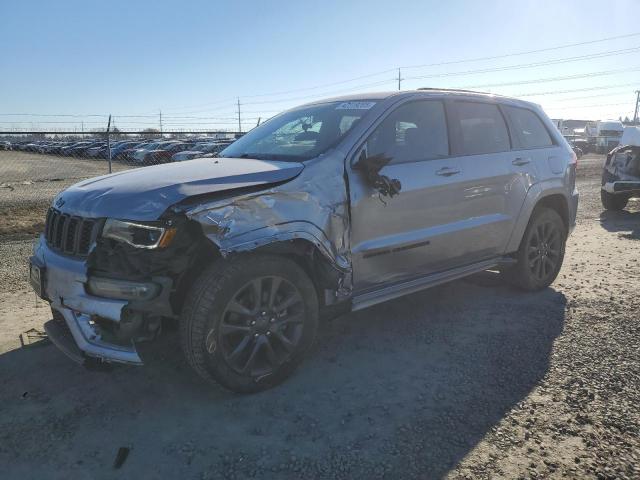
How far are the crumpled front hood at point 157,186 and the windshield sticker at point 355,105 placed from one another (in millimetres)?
835

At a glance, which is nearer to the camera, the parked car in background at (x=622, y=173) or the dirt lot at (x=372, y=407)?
the dirt lot at (x=372, y=407)

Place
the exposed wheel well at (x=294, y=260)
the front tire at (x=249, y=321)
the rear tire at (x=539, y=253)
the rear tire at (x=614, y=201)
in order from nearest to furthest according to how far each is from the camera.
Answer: the front tire at (x=249, y=321) → the exposed wheel well at (x=294, y=260) → the rear tire at (x=539, y=253) → the rear tire at (x=614, y=201)

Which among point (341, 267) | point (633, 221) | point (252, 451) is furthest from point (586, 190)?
point (252, 451)

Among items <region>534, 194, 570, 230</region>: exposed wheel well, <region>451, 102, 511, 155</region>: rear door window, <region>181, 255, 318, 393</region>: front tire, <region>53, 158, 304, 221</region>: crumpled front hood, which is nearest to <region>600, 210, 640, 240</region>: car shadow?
<region>534, 194, 570, 230</region>: exposed wheel well

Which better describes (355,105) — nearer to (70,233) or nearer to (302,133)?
(302,133)

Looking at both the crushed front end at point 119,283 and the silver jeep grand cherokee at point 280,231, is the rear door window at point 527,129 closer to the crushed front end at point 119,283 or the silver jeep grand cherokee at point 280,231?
the silver jeep grand cherokee at point 280,231

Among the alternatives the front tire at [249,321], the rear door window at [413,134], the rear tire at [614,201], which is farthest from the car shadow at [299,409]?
the rear tire at [614,201]

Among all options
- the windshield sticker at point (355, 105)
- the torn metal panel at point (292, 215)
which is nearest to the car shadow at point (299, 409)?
the torn metal panel at point (292, 215)

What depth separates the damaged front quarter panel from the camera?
9.40 ft

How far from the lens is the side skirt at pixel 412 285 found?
362 centimetres

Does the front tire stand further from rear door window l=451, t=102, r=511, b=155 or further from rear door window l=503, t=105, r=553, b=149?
rear door window l=503, t=105, r=553, b=149

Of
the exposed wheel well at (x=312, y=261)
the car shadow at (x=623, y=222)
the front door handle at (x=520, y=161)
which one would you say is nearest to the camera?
the exposed wheel well at (x=312, y=261)

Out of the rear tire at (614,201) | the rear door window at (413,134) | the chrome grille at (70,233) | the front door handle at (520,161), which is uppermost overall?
the rear door window at (413,134)

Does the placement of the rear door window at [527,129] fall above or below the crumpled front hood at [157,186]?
above
